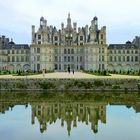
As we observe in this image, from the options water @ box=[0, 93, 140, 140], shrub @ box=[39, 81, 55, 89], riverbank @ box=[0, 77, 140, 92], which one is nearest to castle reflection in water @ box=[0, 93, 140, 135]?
water @ box=[0, 93, 140, 140]

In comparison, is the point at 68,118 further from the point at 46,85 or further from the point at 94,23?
the point at 94,23

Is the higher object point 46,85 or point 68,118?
point 46,85

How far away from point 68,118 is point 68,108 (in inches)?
130

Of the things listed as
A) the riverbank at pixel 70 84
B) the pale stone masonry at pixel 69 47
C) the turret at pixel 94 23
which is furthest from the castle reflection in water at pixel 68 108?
the turret at pixel 94 23

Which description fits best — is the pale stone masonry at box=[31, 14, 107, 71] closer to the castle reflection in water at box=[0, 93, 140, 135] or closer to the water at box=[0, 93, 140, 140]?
the castle reflection in water at box=[0, 93, 140, 135]

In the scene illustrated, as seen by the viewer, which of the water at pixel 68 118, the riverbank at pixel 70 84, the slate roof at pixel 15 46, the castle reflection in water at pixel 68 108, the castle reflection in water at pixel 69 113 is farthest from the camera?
the slate roof at pixel 15 46

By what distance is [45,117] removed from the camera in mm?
18312

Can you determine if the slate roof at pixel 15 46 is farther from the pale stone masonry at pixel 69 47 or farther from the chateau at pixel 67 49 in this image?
the pale stone masonry at pixel 69 47

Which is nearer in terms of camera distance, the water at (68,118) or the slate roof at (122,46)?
the water at (68,118)

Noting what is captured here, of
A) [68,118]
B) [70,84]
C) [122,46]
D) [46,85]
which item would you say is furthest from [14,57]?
[68,118]

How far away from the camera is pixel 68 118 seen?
58.6ft

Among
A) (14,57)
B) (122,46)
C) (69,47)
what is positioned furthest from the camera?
(122,46)

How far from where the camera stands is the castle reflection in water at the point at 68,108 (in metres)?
17.2

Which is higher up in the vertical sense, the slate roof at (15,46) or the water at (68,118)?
the slate roof at (15,46)
